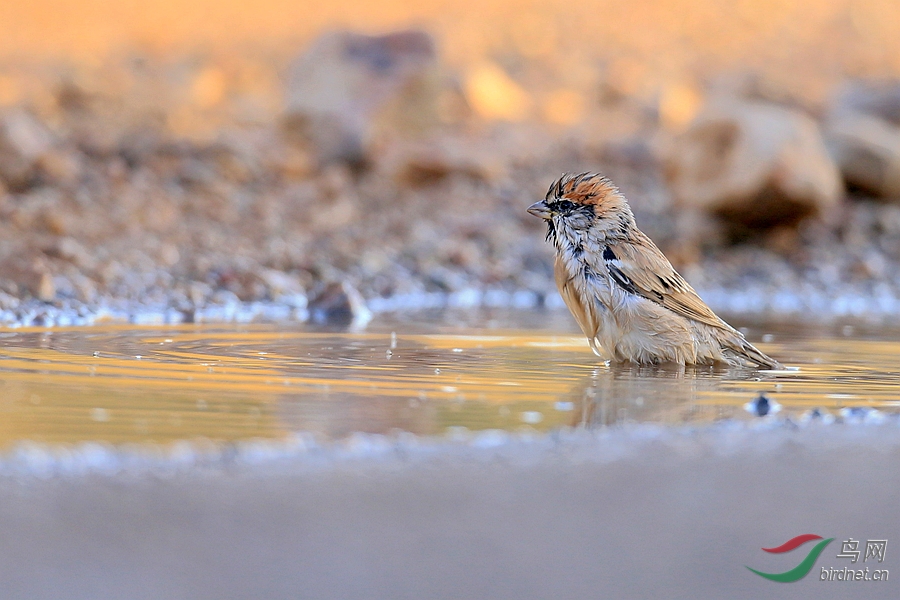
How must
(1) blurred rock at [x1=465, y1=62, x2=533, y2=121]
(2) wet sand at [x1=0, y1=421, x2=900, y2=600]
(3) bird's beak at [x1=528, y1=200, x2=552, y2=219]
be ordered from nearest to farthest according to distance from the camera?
(2) wet sand at [x1=0, y1=421, x2=900, y2=600]
(3) bird's beak at [x1=528, y1=200, x2=552, y2=219]
(1) blurred rock at [x1=465, y1=62, x2=533, y2=121]

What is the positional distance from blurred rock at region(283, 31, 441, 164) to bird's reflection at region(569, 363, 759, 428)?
8699mm

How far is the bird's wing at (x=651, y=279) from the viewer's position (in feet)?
21.3

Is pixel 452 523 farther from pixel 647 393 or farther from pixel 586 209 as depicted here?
pixel 586 209

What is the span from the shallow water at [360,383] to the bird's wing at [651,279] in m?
0.36

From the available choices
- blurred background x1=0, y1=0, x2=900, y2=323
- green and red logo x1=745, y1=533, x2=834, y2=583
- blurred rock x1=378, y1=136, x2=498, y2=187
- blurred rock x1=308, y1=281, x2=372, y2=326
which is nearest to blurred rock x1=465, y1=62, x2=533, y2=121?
blurred background x1=0, y1=0, x2=900, y2=323

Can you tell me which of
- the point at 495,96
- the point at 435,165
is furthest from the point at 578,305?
the point at 495,96

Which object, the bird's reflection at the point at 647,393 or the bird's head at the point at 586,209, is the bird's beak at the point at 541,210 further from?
the bird's reflection at the point at 647,393

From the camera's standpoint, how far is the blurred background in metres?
10.3

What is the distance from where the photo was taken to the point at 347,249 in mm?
11109

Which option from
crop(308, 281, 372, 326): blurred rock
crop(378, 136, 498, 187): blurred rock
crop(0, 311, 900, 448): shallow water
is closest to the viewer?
crop(0, 311, 900, 448): shallow water

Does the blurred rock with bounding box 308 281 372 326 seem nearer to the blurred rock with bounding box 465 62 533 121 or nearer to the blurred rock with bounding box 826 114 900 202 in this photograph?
the blurred rock with bounding box 826 114 900 202

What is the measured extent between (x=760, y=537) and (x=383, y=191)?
1045 cm

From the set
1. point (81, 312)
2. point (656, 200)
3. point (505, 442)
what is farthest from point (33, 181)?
point (505, 442)

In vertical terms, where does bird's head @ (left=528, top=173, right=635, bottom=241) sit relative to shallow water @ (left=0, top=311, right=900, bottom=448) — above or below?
above
